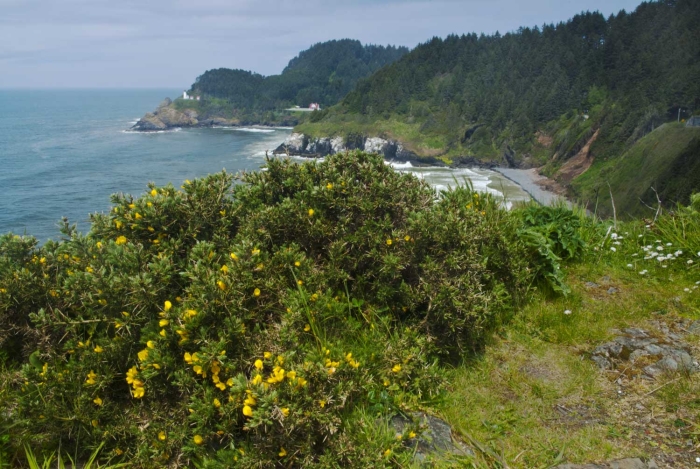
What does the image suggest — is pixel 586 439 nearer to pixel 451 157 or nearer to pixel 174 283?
pixel 174 283

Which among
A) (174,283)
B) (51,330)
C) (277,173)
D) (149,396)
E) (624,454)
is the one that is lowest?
(624,454)

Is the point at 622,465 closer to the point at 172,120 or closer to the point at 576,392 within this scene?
the point at 576,392

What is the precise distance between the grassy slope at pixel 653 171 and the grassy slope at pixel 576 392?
42075mm

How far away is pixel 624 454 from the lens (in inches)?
121

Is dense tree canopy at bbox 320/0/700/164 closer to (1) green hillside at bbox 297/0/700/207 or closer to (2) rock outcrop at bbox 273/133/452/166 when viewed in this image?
(1) green hillside at bbox 297/0/700/207

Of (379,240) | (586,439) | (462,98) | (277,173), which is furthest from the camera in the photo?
(462,98)

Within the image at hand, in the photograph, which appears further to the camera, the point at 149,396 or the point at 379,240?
the point at 379,240

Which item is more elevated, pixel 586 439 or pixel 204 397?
pixel 204 397

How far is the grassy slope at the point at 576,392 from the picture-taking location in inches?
124

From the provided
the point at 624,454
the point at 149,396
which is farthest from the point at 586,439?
the point at 149,396

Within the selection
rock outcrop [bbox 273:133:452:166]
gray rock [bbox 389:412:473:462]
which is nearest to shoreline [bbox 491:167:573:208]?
rock outcrop [bbox 273:133:452:166]

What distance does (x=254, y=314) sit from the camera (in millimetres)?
3500

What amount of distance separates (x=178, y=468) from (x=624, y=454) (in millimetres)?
2791

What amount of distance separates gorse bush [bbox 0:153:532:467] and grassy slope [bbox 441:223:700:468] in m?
0.32
